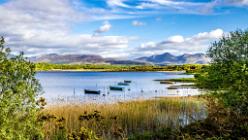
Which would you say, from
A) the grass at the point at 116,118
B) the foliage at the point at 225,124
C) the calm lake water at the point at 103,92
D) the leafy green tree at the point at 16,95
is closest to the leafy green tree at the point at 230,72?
the foliage at the point at 225,124

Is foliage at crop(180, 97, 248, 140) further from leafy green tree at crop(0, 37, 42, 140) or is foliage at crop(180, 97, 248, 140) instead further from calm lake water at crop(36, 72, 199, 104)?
calm lake water at crop(36, 72, 199, 104)

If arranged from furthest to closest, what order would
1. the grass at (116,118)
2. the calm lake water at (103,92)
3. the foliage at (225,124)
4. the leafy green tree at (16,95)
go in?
the calm lake water at (103,92) < the grass at (116,118) < the foliage at (225,124) < the leafy green tree at (16,95)

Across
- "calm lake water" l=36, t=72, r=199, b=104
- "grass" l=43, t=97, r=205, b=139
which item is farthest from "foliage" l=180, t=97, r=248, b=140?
"calm lake water" l=36, t=72, r=199, b=104

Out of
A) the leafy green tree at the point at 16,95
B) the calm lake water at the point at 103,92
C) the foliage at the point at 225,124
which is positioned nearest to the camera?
the leafy green tree at the point at 16,95

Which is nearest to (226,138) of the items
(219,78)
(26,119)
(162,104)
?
(219,78)

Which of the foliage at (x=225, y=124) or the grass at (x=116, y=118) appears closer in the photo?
the foliage at (x=225, y=124)

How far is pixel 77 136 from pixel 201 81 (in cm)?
1250

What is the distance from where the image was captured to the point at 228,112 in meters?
19.2

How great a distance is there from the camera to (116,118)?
2670 cm

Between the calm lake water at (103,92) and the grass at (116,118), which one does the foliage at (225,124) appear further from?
the calm lake water at (103,92)

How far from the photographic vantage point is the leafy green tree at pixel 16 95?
11.2 m

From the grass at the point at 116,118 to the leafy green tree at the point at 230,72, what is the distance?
3.69 m

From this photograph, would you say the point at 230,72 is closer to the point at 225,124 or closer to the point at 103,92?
the point at 225,124

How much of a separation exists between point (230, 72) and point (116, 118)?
9.41 meters
